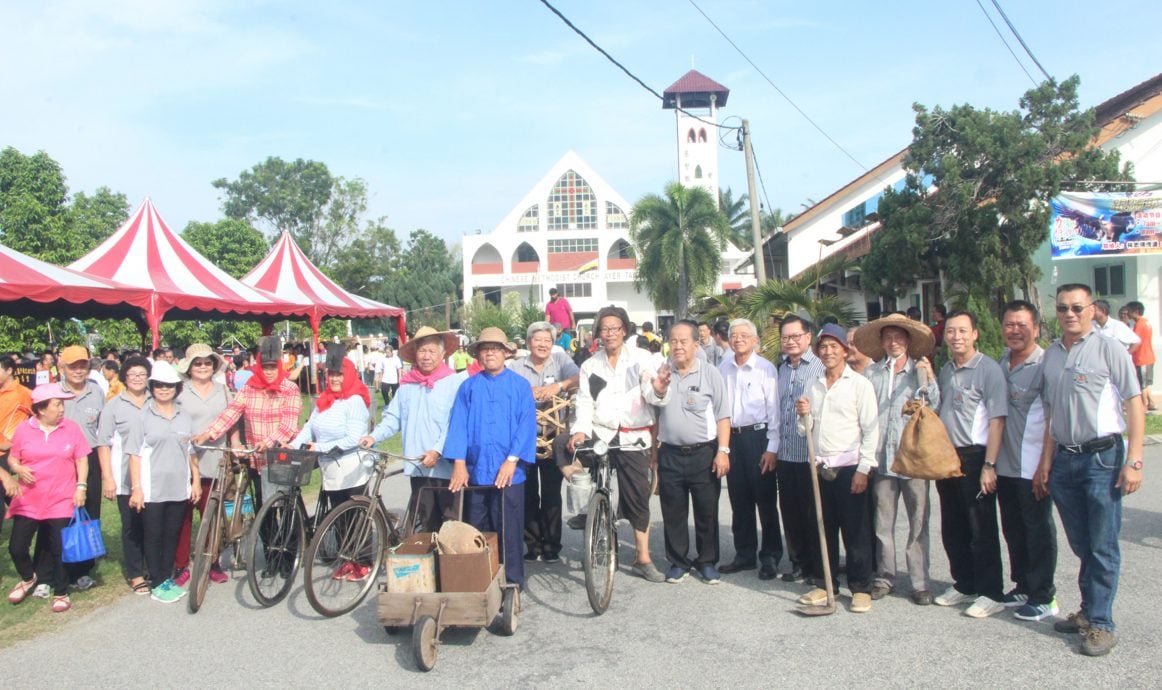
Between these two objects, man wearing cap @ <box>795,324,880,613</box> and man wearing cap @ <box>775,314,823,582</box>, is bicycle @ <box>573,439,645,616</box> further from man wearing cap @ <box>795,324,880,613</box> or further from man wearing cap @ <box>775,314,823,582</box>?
man wearing cap @ <box>795,324,880,613</box>

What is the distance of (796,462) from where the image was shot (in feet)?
19.8

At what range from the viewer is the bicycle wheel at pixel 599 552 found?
548 cm

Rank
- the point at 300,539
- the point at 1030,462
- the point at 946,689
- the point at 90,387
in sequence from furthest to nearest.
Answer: the point at 90,387
the point at 300,539
the point at 1030,462
the point at 946,689

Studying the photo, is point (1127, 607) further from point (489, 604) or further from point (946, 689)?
point (489, 604)

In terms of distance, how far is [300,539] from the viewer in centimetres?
624

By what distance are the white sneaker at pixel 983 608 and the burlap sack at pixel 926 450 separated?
29.5 inches

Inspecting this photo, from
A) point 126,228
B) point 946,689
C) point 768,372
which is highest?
point 126,228

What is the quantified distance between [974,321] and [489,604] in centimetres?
328

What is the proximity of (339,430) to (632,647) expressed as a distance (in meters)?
2.58

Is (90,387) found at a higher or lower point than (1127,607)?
higher

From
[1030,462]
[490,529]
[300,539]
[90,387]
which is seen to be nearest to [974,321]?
[1030,462]

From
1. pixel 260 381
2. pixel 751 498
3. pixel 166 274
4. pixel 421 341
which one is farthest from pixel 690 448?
pixel 166 274

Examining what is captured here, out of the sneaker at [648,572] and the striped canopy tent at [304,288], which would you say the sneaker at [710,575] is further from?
the striped canopy tent at [304,288]

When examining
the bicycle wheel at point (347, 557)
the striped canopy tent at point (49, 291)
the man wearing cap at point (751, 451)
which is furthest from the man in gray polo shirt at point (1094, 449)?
the striped canopy tent at point (49, 291)
